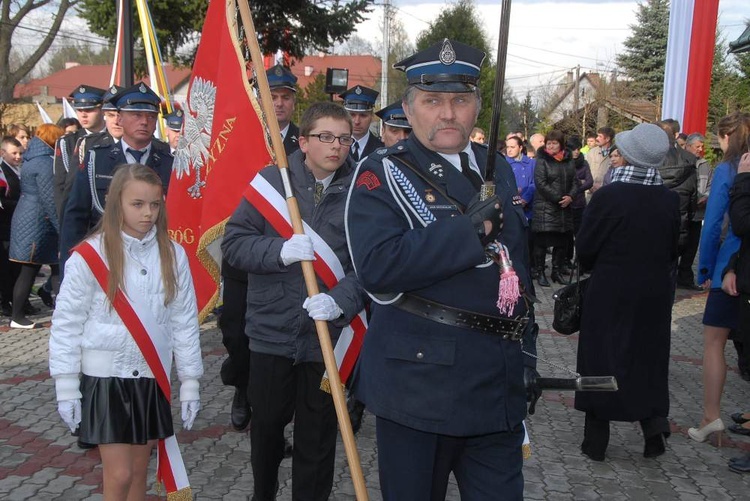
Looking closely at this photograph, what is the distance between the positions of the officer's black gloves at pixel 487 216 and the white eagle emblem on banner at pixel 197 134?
2.64 metres

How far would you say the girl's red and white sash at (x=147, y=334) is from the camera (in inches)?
132

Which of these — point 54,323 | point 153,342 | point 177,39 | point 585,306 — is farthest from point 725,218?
point 177,39

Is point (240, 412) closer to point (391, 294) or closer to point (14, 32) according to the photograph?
point (391, 294)

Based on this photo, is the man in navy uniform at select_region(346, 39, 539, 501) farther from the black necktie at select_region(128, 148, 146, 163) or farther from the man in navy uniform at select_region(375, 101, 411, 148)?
the man in navy uniform at select_region(375, 101, 411, 148)

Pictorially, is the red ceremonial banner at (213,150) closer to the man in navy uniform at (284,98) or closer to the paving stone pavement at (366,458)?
the man in navy uniform at (284,98)

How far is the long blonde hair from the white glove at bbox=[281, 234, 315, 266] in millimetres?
501

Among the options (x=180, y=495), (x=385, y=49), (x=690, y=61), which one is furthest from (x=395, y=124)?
(x=385, y=49)

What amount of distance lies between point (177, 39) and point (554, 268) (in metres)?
12.5

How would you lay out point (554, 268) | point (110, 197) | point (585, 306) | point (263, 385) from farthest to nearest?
point (554, 268)
point (585, 306)
point (263, 385)
point (110, 197)

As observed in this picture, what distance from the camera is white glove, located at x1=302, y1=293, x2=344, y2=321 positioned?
3.39 metres

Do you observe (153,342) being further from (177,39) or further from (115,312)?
(177,39)

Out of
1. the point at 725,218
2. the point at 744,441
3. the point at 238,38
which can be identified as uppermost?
the point at 238,38

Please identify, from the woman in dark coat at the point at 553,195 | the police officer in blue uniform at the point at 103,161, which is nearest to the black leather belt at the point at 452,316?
the police officer in blue uniform at the point at 103,161

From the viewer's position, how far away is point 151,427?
344 cm
